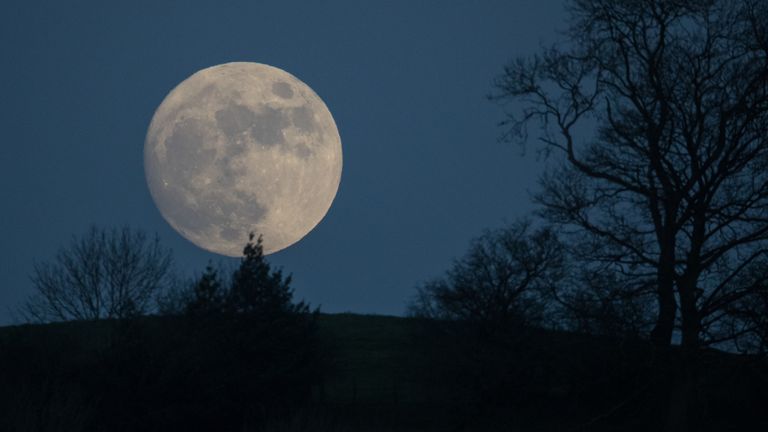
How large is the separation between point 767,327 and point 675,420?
276 centimetres

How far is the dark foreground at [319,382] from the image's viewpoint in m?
16.1

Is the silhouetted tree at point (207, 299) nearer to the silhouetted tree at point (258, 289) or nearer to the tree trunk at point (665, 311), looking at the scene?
the silhouetted tree at point (258, 289)

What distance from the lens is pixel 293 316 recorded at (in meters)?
34.6

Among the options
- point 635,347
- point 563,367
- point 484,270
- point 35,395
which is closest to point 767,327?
point 635,347

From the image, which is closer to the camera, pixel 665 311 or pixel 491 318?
pixel 665 311

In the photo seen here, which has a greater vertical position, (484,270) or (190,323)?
(484,270)

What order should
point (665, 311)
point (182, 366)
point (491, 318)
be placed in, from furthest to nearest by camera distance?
point (491, 318), point (182, 366), point (665, 311)

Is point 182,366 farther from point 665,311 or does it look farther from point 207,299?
point 665,311

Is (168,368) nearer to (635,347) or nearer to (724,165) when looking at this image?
(635,347)

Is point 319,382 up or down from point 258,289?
down

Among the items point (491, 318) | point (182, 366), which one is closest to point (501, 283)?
point (491, 318)

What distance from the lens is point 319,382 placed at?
3494 centimetres

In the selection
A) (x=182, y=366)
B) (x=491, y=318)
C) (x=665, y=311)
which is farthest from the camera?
(x=491, y=318)

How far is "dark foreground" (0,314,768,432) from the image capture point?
16.1 meters
